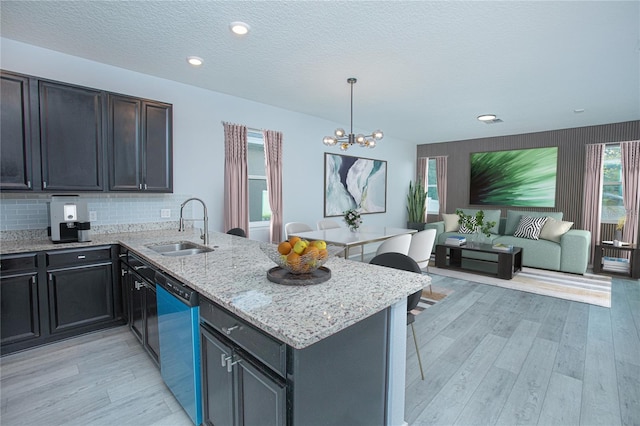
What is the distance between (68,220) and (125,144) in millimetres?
835

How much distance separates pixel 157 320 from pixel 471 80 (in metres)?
3.76

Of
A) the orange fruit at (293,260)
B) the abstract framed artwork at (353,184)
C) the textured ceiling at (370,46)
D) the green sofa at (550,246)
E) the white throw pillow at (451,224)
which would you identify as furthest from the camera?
the white throw pillow at (451,224)

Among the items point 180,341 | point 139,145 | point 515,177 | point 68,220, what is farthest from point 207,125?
point 515,177

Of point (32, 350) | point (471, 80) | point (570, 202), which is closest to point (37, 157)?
point (32, 350)

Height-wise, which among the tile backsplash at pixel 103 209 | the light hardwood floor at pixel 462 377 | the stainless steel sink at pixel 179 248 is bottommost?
the light hardwood floor at pixel 462 377

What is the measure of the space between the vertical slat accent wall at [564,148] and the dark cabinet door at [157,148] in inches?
244

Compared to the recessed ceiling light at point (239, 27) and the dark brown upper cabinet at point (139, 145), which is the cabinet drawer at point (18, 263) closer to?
the dark brown upper cabinet at point (139, 145)

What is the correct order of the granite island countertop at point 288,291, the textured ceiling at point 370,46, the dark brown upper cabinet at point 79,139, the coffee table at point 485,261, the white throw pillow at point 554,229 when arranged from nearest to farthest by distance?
the granite island countertop at point 288,291 → the textured ceiling at point 370,46 → the dark brown upper cabinet at point 79,139 → the coffee table at point 485,261 → the white throw pillow at point 554,229

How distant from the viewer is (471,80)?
3.40m

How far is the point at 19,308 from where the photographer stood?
93.1 inches

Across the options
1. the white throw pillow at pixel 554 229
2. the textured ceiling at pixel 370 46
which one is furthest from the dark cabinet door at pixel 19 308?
the white throw pillow at pixel 554 229

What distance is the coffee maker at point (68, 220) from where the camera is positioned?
2.60 meters

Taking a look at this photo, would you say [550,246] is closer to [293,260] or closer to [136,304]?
[293,260]

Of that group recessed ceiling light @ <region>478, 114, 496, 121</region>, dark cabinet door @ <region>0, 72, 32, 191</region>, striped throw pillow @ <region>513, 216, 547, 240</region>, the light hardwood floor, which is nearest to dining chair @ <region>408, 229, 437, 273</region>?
the light hardwood floor
